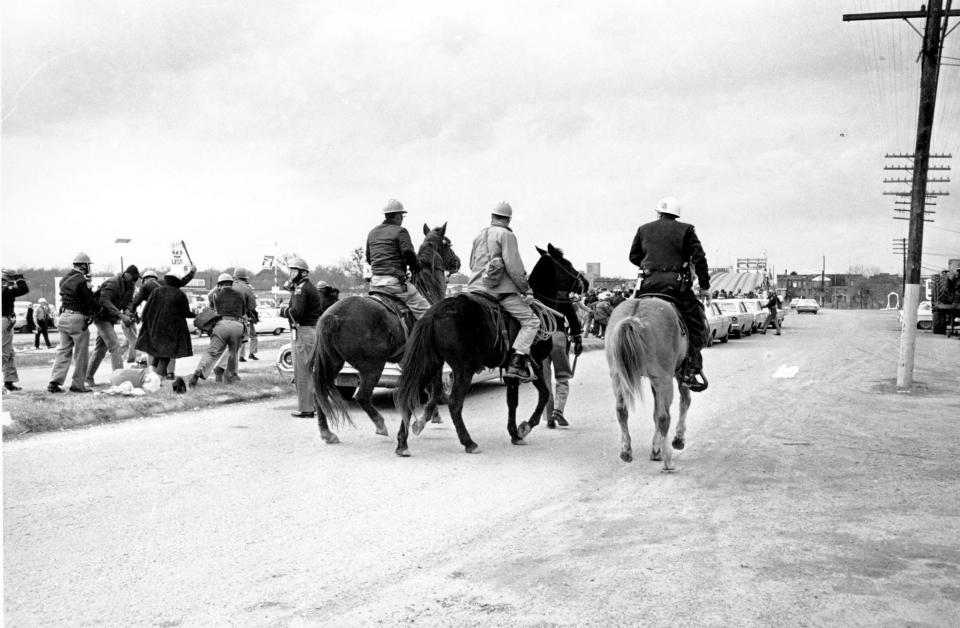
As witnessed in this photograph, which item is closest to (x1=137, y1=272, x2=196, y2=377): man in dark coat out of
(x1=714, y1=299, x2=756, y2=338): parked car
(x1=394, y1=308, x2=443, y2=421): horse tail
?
(x1=394, y1=308, x2=443, y2=421): horse tail

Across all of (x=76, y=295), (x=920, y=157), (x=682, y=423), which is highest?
(x=920, y=157)

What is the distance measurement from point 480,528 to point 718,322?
986 inches

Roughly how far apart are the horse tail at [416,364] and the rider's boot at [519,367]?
803 mm

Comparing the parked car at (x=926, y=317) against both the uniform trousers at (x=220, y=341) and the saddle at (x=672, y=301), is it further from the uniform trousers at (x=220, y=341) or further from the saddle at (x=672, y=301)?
the saddle at (x=672, y=301)

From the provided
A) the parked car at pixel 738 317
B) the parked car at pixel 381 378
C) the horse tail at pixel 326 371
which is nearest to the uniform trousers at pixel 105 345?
the parked car at pixel 381 378

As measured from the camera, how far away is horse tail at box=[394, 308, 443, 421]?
27.0 ft

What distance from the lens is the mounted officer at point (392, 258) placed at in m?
9.35

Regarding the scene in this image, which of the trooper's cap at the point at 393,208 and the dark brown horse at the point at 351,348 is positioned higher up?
the trooper's cap at the point at 393,208

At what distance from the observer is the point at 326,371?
29.1 ft

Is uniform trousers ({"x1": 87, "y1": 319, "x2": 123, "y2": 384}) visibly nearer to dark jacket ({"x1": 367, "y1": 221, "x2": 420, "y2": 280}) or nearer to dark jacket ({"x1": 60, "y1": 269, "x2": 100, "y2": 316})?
dark jacket ({"x1": 60, "y1": 269, "x2": 100, "y2": 316})

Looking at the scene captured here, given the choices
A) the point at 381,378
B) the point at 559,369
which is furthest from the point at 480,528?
the point at 381,378

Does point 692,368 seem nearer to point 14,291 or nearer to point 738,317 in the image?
point 14,291

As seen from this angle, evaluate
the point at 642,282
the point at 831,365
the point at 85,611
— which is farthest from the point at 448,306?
the point at 831,365

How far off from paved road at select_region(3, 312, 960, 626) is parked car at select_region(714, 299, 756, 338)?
74.1ft
